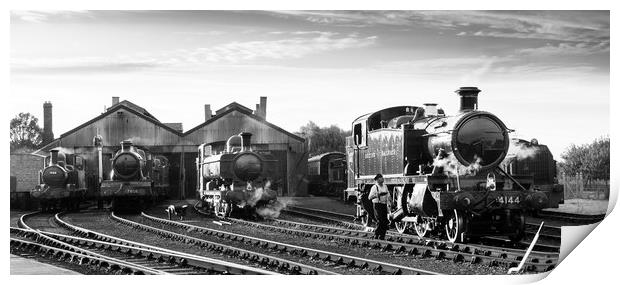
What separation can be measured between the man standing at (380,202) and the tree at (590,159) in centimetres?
398

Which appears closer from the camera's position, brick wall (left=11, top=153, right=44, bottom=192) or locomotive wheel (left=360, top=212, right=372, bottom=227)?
locomotive wheel (left=360, top=212, right=372, bottom=227)

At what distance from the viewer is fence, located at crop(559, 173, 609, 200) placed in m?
16.8

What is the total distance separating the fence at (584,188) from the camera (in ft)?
55.3

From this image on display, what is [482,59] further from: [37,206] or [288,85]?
[37,206]

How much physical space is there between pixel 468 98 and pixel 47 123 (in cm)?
947

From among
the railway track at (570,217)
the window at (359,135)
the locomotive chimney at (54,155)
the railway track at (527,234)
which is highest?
the window at (359,135)

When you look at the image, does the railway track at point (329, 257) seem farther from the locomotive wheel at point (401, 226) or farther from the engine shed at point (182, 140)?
the engine shed at point (182, 140)

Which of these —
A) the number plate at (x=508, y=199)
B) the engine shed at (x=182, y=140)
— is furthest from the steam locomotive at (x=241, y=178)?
the number plate at (x=508, y=199)

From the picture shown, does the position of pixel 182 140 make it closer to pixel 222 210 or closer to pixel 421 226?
pixel 222 210

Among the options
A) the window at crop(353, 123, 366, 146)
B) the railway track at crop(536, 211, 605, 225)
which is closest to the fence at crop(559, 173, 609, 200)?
the railway track at crop(536, 211, 605, 225)

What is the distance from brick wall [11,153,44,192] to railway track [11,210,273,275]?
4233mm

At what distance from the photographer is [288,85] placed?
16375 mm

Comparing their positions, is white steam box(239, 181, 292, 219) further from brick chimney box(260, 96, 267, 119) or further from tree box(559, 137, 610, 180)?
tree box(559, 137, 610, 180)

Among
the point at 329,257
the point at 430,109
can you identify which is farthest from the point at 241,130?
the point at 329,257
